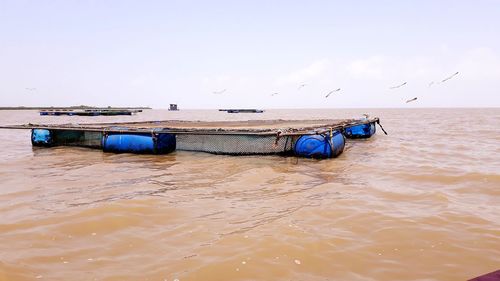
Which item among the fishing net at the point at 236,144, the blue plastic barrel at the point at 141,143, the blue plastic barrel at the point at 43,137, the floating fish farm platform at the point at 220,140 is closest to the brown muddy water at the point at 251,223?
the floating fish farm platform at the point at 220,140

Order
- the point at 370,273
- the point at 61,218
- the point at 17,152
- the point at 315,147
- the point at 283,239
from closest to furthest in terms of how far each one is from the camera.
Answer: the point at 370,273 < the point at 283,239 < the point at 61,218 < the point at 315,147 < the point at 17,152

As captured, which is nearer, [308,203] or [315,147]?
[308,203]

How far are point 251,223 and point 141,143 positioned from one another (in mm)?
9787

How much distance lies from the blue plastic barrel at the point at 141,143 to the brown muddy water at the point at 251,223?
3.37 metres

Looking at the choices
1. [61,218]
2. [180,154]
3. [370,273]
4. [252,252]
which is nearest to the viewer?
[370,273]

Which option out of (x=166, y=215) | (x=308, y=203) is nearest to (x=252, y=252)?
(x=166, y=215)

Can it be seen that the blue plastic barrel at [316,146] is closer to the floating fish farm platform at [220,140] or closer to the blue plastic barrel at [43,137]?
the floating fish farm platform at [220,140]

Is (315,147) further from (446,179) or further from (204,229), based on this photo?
(204,229)

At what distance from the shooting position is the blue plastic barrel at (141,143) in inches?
563

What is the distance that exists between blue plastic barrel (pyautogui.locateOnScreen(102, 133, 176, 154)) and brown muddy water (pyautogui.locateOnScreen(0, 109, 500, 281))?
3369 mm

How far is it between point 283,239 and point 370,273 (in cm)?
137

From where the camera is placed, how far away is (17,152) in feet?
52.9

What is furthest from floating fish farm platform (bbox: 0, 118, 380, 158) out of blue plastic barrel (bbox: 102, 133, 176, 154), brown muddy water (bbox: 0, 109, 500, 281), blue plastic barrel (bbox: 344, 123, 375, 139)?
blue plastic barrel (bbox: 344, 123, 375, 139)

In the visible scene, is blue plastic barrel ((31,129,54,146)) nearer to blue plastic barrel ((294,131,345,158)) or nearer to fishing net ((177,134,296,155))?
fishing net ((177,134,296,155))
